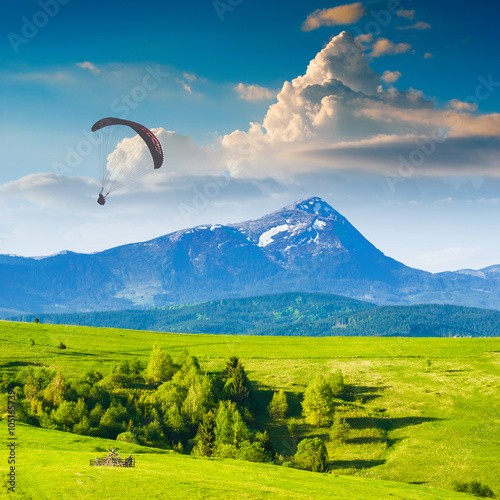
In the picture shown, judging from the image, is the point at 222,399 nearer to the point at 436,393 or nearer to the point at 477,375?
the point at 436,393

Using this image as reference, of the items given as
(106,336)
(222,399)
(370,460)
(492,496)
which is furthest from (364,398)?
(106,336)

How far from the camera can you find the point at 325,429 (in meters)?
78.0

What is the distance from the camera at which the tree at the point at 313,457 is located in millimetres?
62688

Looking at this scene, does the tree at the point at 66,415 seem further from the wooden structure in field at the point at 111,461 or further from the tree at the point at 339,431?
the tree at the point at 339,431

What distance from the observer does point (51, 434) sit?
60125mm

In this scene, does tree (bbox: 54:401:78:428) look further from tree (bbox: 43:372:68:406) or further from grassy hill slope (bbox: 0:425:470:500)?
grassy hill slope (bbox: 0:425:470:500)

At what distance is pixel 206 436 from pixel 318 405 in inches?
792

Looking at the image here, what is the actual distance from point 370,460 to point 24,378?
58.9 meters

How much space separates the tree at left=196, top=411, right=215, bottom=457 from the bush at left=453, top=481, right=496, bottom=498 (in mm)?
31307

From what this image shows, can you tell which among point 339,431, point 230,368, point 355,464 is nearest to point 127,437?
point 230,368

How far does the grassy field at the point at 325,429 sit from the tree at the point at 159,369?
40.4ft

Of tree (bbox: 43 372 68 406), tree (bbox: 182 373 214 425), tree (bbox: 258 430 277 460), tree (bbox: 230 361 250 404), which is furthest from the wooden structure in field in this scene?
tree (bbox: 230 361 250 404)

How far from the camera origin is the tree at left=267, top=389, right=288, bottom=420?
81.7 meters

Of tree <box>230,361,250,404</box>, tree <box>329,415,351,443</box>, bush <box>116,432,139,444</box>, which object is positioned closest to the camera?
bush <box>116,432,139,444</box>
